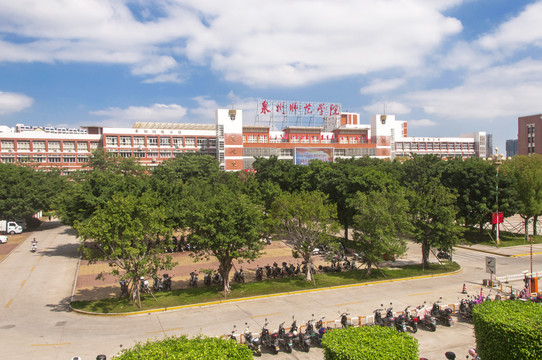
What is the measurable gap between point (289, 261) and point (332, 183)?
12002 mm

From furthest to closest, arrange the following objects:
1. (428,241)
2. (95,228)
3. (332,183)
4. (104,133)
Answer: (104,133)
(332,183)
(428,241)
(95,228)

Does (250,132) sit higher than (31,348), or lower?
higher

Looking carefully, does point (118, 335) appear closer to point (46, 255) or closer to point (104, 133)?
point (46, 255)

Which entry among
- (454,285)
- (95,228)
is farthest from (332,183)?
(95,228)

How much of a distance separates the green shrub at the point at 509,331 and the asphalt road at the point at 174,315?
3.95 metres

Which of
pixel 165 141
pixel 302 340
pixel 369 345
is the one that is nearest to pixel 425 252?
pixel 302 340

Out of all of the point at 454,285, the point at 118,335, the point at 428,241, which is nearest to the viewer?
the point at 118,335

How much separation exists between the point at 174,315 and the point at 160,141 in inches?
2686

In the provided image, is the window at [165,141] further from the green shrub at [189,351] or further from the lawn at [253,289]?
the green shrub at [189,351]

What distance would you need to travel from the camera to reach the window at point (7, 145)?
7550cm

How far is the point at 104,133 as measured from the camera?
77812mm

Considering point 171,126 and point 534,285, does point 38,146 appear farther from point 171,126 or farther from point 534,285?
point 534,285

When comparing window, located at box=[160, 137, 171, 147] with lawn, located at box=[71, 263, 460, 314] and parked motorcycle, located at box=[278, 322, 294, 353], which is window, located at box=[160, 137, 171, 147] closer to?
lawn, located at box=[71, 263, 460, 314]

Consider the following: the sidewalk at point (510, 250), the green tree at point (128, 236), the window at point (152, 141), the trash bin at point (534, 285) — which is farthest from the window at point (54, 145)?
the trash bin at point (534, 285)
